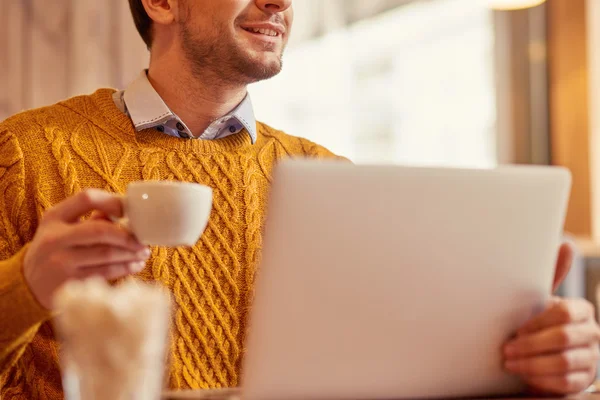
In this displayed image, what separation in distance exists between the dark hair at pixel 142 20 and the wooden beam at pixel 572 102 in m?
1.76

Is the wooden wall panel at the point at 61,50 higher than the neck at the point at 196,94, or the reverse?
the wooden wall panel at the point at 61,50

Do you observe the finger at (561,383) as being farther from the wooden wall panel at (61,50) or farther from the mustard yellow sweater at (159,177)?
the wooden wall panel at (61,50)

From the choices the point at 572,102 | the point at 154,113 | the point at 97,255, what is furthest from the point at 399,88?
the point at 97,255

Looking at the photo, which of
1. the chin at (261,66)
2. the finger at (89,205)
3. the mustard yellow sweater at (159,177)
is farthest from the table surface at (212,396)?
the chin at (261,66)

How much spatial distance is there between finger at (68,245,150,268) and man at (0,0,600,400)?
0.21 m

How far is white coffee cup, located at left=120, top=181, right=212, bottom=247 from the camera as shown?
0.76 m

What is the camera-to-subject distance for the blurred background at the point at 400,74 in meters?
2.87

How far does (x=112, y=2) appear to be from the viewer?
2889 mm

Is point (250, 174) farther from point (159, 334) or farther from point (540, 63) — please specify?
point (540, 63)

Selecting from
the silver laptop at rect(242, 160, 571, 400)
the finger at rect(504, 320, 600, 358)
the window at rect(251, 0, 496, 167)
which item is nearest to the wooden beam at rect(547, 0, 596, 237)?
the window at rect(251, 0, 496, 167)

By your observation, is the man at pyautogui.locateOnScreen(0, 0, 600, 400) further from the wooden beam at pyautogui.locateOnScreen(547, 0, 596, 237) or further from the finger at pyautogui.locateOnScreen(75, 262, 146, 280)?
the wooden beam at pyautogui.locateOnScreen(547, 0, 596, 237)

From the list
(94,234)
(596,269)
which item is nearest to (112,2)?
(596,269)

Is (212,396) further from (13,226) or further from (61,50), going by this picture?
(61,50)

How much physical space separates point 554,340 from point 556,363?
3 cm
